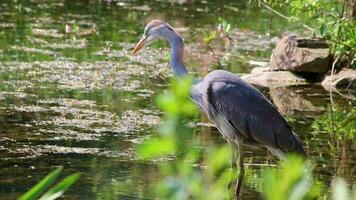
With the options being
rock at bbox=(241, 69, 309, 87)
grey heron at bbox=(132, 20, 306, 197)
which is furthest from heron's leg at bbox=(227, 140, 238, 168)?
rock at bbox=(241, 69, 309, 87)

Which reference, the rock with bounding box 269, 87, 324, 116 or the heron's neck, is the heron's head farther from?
the rock with bounding box 269, 87, 324, 116

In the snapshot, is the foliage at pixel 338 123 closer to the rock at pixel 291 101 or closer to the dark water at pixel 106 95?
the dark water at pixel 106 95

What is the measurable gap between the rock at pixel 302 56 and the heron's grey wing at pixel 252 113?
579 centimetres

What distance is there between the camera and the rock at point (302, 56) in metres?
11.8

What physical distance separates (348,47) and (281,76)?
1192 mm

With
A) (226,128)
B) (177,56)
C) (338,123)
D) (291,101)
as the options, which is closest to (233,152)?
(226,128)

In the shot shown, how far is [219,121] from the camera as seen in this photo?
20.4ft

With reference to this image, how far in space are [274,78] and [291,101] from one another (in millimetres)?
1380

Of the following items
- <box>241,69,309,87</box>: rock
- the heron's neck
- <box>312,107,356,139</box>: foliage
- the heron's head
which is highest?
the heron's head

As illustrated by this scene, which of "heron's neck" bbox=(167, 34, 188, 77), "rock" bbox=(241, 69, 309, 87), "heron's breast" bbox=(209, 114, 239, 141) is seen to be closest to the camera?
"heron's breast" bbox=(209, 114, 239, 141)

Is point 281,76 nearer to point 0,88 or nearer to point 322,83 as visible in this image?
point 322,83

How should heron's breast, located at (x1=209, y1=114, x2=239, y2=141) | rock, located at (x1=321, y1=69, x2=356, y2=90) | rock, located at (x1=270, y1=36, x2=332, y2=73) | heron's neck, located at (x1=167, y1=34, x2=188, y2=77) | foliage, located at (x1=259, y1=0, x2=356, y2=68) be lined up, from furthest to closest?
rock, located at (x1=270, y1=36, x2=332, y2=73), rock, located at (x1=321, y1=69, x2=356, y2=90), foliage, located at (x1=259, y1=0, x2=356, y2=68), heron's neck, located at (x1=167, y1=34, x2=188, y2=77), heron's breast, located at (x1=209, y1=114, x2=239, y2=141)

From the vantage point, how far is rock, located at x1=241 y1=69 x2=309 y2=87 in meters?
11.6

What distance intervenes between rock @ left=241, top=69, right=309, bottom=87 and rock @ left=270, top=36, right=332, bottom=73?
11 cm
